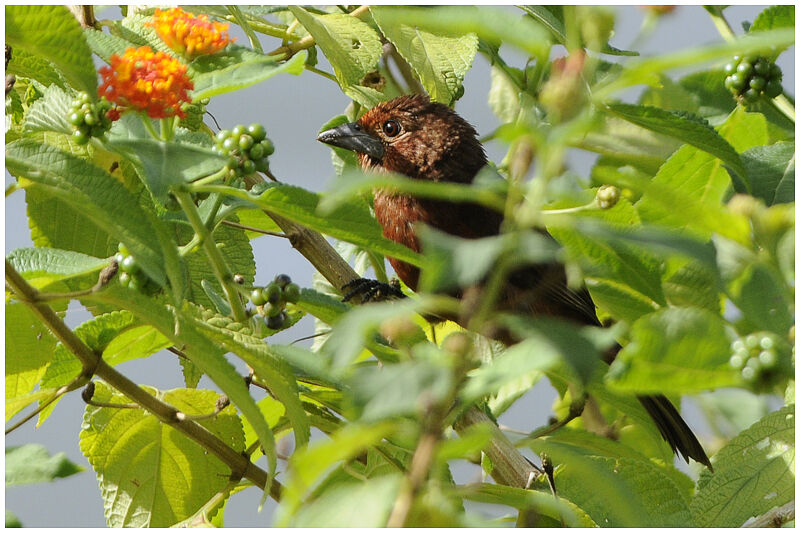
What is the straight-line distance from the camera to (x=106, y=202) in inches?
56.9

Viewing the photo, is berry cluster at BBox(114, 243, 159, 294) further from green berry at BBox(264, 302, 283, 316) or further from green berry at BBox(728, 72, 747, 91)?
green berry at BBox(728, 72, 747, 91)

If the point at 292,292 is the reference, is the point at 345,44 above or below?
above

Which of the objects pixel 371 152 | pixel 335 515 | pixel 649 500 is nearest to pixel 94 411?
pixel 649 500

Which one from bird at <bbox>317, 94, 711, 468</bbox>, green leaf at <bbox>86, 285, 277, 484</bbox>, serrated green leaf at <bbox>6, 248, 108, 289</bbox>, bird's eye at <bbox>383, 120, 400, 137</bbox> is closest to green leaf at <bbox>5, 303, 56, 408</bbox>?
serrated green leaf at <bbox>6, 248, 108, 289</bbox>

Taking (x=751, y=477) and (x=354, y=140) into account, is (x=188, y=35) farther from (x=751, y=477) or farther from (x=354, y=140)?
(x=354, y=140)

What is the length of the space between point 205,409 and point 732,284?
1.25 meters

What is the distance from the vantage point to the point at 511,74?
2.60m

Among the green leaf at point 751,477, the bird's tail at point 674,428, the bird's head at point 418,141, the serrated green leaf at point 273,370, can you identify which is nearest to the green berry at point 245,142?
the serrated green leaf at point 273,370

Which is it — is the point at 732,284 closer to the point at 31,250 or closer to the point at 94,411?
the point at 31,250

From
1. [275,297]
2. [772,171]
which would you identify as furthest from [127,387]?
[772,171]

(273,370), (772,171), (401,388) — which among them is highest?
(772,171)

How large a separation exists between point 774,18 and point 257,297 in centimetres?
120

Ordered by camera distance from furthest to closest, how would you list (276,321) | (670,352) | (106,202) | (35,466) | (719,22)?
(719,22), (276,321), (106,202), (35,466), (670,352)

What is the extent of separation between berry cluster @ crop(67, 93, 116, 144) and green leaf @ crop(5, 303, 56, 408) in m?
0.35
